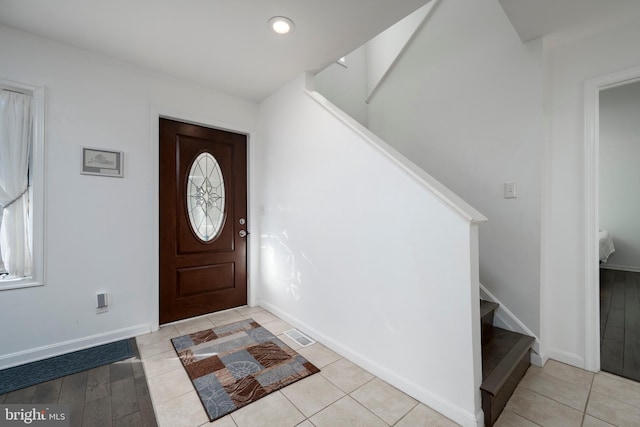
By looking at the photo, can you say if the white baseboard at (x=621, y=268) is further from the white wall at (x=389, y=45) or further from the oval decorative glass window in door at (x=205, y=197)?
the oval decorative glass window in door at (x=205, y=197)

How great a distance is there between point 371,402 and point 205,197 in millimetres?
2443

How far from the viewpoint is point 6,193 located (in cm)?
197

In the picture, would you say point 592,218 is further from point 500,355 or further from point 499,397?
point 499,397

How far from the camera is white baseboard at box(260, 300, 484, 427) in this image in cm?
141

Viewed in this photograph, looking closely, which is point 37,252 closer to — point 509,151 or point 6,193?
point 6,193

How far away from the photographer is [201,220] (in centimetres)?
287

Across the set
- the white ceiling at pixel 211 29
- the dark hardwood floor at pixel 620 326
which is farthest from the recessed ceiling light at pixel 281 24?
the dark hardwood floor at pixel 620 326

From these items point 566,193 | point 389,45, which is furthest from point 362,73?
point 566,193

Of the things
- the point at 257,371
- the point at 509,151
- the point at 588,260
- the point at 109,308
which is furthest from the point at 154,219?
the point at 588,260

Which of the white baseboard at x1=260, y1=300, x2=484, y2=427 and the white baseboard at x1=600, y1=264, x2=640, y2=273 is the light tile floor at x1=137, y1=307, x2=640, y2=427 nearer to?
the white baseboard at x1=260, y1=300, x2=484, y2=427

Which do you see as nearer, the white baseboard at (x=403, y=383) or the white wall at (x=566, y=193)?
the white baseboard at (x=403, y=383)

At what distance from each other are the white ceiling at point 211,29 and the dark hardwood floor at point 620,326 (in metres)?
2.90

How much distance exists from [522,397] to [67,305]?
3.41 metres

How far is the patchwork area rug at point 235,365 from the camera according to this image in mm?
1649
